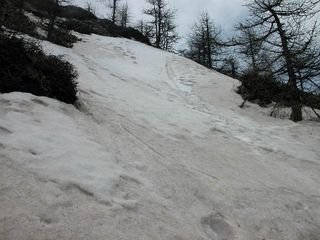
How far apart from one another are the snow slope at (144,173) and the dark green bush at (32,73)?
1.32ft

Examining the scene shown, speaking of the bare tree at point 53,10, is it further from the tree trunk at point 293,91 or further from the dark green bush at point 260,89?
the tree trunk at point 293,91

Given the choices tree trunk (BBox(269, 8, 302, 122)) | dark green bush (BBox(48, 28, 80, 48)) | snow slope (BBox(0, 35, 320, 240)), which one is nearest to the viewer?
snow slope (BBox(0, 35, 320, 240))

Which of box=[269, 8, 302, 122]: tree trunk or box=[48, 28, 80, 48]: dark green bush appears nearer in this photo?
box=[269, 8, 302, 122]: tree trunk

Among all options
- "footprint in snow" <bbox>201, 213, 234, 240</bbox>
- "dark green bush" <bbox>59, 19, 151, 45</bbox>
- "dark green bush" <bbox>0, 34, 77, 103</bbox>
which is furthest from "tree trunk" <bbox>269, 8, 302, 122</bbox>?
"dark green bush" <bbox>59, 19, 151, 45</bbox>

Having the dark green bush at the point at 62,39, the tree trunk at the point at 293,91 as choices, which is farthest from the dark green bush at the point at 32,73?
the dark green bush at the point at 62,39

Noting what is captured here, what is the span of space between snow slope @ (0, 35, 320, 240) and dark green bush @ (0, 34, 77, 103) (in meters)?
0.40

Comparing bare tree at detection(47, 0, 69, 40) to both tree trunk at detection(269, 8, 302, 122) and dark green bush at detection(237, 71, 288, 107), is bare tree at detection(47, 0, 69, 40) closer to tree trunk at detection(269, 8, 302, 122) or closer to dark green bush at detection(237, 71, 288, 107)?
dark green bush at detection(237, 71, 288, 107)

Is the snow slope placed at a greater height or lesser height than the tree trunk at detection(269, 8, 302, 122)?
lesser

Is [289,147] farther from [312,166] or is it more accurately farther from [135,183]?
[135,183]

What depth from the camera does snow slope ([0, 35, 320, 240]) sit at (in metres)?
3.77

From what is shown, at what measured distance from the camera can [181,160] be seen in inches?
267

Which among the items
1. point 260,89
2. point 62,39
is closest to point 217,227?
point 260,89

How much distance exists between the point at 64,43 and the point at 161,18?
2100 centimetres

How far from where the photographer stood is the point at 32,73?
281 inches
